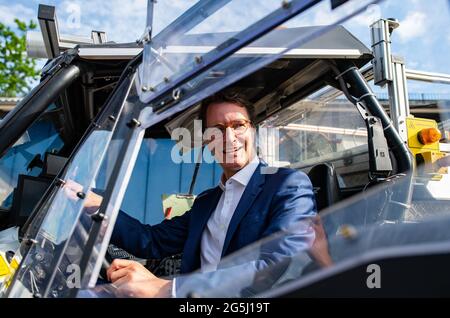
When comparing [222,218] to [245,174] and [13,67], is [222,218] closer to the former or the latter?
[245,174]

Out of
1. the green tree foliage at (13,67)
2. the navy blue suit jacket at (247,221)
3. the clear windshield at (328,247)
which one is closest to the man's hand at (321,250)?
the clear windshield at (328,247)

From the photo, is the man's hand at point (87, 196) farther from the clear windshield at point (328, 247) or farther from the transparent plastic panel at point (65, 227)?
the clear windshield at point (328, 247)

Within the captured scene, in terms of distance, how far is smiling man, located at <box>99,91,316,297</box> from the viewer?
4.55 feet

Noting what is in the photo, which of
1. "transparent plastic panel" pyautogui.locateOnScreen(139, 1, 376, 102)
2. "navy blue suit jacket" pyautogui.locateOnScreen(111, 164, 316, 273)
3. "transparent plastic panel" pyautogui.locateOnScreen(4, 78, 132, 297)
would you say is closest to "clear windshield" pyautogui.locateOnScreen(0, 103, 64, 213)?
"navy blue suit jacket" pyautogui.locateOnScreen(111, 164, 316, 273)

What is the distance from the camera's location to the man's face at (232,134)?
1.72 meters

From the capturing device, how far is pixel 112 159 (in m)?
1.23

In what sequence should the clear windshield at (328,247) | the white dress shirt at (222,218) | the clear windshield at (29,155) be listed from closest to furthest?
the clear windshield at (328,247) < the white dress shirt at (222,218) < the clear windshield at (29,155)

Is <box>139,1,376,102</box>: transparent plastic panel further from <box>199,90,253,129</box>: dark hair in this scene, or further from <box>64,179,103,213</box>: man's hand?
<box>199,90,253,129</box>: dark hair

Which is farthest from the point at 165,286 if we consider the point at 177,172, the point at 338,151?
the point at 177,172

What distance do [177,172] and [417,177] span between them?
3.01 meters

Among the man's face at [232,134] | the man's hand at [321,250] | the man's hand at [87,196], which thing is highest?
the man's face at [232,134]

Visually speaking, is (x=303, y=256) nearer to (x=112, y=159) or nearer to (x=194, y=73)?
(x=194, y=73)

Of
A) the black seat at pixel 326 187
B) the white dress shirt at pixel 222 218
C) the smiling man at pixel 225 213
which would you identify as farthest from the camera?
the black seat at pixel 326 187

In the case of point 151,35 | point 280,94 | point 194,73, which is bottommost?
point 194,73
